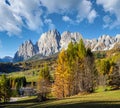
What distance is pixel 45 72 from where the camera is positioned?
118 metres

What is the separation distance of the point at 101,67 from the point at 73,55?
169ft

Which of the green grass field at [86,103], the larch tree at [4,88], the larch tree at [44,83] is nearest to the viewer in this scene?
the green grass field at [86,103]

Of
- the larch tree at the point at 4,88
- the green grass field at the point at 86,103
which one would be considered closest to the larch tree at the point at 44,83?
the larch tree at the point at 4,88

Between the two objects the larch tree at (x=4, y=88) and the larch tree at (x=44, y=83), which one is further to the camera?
the larch tree at (x=44, y=83)

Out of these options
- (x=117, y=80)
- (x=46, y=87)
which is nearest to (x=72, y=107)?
(x=117, y=80)

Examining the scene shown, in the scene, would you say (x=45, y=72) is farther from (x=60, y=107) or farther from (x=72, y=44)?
(x=60, y=107)

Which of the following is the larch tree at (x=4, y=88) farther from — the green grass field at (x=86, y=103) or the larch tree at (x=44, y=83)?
the green grass field at (x=86, y=103)

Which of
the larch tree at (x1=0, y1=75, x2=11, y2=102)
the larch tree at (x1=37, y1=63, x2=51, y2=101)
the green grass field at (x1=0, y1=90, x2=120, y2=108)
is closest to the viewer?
the green grass field at (x1=0, y1=90, x2=120, y2=108)

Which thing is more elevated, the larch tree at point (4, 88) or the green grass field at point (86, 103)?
the larch tree at point (4, 88)

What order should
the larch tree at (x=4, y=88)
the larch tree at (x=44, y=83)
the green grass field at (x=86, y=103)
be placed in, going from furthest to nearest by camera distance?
the larch tree at (x=44, y=83) → the larch tree at (x=4, y=88) → the green grass field at (x=86, y=103)

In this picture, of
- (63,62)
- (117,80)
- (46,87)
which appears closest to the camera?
(63,62)

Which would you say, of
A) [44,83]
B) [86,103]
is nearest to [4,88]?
[44,83]

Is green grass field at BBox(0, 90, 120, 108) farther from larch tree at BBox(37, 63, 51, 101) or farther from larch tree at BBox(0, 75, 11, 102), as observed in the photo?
larch tree at BBox(37, 63, 51, 101)

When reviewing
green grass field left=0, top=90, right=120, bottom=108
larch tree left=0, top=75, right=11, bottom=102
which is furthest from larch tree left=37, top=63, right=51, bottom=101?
green grass field left=0, top=90, right=120, bottom=108
